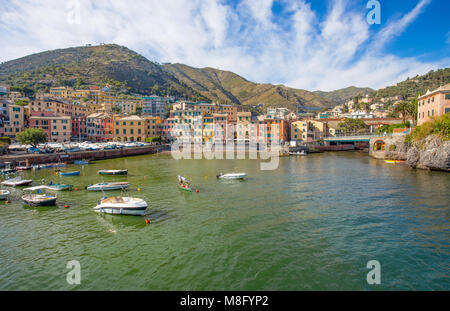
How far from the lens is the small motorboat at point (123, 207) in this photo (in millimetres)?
22609

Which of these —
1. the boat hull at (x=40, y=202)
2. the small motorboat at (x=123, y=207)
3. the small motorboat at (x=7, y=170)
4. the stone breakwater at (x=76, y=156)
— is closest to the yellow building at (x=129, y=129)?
the stone breakwater at (x=76, y=156)

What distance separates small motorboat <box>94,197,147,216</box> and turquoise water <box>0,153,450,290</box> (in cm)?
63

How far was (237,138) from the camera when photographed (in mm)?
106125

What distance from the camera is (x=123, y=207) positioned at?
894 inches

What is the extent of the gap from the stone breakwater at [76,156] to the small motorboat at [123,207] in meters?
41.9

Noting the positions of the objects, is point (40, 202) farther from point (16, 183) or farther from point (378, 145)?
point (378, 145)

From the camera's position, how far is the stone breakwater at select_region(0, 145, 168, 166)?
5212 cm

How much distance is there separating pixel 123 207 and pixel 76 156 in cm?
4888

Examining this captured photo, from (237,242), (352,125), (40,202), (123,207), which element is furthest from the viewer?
(352,125)
